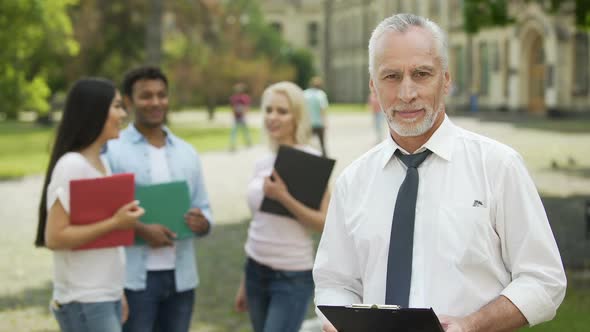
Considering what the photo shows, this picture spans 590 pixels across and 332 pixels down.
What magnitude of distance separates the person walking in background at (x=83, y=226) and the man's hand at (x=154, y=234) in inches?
11.5

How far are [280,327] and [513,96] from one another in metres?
44.4

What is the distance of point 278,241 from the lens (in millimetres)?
5113

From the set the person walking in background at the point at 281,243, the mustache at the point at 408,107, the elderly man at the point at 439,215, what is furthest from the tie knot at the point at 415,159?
the person walking in background at the point at 281,243

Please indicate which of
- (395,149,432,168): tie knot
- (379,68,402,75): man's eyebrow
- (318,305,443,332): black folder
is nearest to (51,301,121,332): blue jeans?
(318,305,443,332): black folder

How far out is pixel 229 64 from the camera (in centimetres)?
5288

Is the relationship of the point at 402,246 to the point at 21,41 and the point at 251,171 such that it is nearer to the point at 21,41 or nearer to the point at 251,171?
the point at 251,171

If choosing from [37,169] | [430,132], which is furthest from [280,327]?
[37,169]

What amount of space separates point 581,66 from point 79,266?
39506mm

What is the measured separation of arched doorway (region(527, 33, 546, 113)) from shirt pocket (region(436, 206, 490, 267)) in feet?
147

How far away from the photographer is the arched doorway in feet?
150

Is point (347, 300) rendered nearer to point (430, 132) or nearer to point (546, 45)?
point (430, 132)

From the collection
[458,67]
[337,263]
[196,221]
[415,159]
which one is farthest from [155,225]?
[458,67]

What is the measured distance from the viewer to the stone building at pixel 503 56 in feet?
134

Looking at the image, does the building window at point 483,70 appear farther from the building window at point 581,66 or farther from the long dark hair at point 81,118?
the long dark hair at point 81,118
